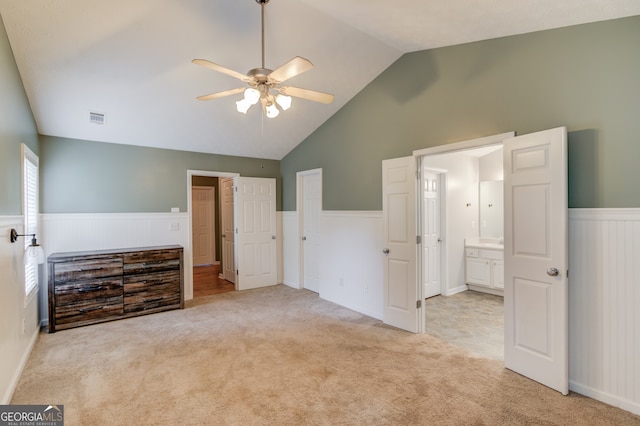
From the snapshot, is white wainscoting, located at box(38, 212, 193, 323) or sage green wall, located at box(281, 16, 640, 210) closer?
sage green wall, located at box(281, 16, 640, 210)

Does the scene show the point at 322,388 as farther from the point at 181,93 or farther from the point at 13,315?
the point at 181,93

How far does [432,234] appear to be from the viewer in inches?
199

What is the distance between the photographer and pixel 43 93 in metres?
3.29

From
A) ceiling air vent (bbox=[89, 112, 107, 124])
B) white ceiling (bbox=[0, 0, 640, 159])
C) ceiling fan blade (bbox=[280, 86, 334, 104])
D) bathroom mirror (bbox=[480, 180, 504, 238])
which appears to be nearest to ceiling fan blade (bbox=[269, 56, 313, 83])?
ceiling fan blade (bbox=[280, 86, 334, 104])

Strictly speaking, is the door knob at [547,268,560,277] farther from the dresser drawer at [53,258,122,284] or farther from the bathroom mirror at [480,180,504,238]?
the dresser drawer at [53,258,122,284]

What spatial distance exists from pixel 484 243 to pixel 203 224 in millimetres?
6942

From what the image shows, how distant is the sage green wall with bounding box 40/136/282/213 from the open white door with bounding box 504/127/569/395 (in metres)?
Result: 4.48

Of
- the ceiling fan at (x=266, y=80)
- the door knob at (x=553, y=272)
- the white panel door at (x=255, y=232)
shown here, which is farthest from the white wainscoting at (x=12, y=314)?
the door knob at (x=553, y=272)

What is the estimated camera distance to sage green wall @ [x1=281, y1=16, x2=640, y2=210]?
2234 millimetres

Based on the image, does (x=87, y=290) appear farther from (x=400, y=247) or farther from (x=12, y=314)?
(x=400, y=247)

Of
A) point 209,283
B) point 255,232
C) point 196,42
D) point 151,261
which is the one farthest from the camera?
point 209,283

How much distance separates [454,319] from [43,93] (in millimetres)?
5587

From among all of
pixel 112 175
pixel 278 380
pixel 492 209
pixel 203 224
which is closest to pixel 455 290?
pixel 492 209

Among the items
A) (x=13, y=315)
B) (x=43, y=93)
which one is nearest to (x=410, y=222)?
(x=13, y=315)
